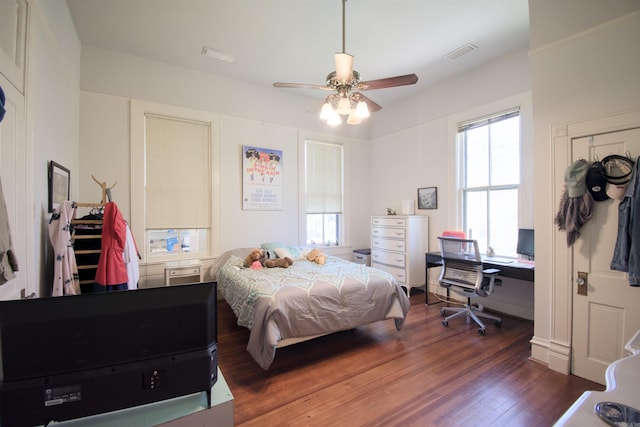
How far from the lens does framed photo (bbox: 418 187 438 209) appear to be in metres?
4.39

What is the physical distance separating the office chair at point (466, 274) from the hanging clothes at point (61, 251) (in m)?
3.71

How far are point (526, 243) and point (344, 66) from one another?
2.89 metres

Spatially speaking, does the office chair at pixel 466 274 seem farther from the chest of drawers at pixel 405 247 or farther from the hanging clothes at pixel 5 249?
the hanging clothes at pixel 5 249

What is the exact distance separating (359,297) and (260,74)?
135 inches

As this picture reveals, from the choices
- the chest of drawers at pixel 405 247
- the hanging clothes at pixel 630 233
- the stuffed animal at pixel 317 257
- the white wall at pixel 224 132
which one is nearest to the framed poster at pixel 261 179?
the white wall at pixel 224 132

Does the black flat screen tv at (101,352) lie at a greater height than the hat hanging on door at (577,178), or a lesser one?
lesser

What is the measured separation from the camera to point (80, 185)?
130 inches

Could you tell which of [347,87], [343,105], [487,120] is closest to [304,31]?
[347,87]

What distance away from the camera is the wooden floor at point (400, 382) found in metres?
1.80

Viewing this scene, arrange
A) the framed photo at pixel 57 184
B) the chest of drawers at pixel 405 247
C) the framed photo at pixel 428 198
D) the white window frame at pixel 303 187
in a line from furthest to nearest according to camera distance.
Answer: the white window frame at pixel 303 187 → the framed photo at pixel 428 198 → the chest of drawers at pixel 405 247 → the framed photo at pixel 57 184

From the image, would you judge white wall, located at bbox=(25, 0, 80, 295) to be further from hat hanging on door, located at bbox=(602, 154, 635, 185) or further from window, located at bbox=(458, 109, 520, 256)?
window, located at bbox=(458, 109, 520, 256)

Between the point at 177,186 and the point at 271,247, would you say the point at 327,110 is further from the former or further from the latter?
the point at 177,186

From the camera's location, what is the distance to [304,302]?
2.45 meters

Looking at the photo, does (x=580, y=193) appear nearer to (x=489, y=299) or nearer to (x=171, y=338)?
(x=489, y=299)
